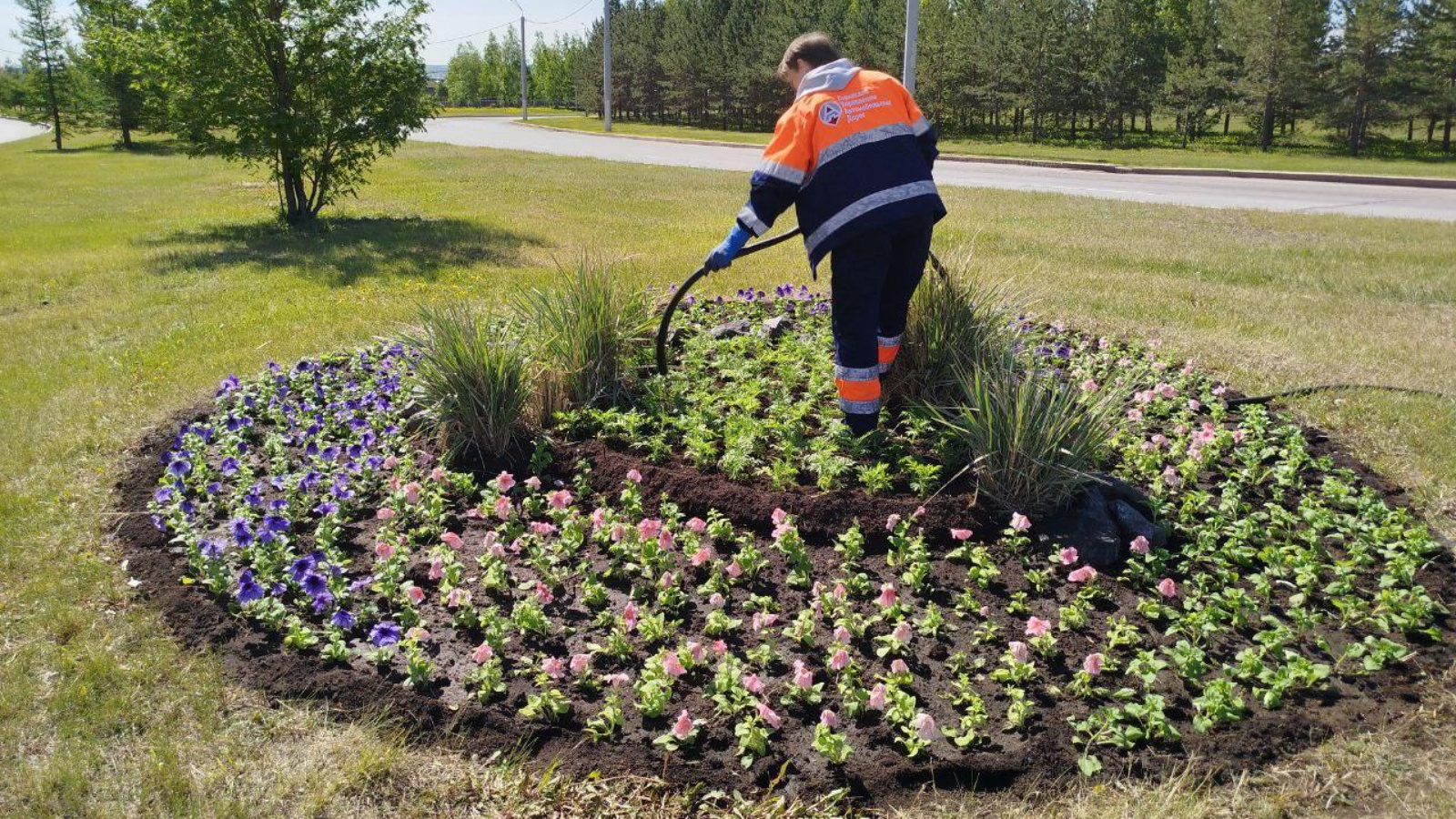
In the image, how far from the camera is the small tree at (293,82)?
11273 millimetres

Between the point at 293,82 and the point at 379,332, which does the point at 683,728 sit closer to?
the point at 379,332

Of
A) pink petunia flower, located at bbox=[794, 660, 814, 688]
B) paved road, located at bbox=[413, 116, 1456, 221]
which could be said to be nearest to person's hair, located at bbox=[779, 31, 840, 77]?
pink petunia flower, located at bbox=[794, 660, 814, 688]

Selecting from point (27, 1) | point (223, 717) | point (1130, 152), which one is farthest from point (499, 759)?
point (27, 1)

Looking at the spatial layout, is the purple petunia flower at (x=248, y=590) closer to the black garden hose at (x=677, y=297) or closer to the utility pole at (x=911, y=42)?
the black garden hose at (x=677, y=297)

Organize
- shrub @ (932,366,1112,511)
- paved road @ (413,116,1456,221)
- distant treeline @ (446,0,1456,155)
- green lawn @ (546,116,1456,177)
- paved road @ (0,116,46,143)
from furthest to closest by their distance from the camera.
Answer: paved road @ (0,116,46,143) < distant treeline @ (446,0,1456,155) < green lawn @ (546,116,1456,177) < paved road @ (413,116,1456,221) < shrub @ (932,366,1112,511)

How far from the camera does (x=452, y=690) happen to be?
303cm

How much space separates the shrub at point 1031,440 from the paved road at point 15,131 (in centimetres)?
4667

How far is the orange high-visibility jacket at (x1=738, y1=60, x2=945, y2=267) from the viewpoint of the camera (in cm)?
412

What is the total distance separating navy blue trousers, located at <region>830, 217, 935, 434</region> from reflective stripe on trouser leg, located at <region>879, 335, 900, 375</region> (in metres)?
0.30

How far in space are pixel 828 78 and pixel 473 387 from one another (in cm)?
219

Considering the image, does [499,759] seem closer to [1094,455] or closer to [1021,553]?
[1021,553]

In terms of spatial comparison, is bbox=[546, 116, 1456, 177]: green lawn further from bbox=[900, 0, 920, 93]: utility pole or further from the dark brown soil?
the dark brown soil

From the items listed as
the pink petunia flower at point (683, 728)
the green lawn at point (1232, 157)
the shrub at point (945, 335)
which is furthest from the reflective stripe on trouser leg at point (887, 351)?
the green lawn at point (1232, 157)

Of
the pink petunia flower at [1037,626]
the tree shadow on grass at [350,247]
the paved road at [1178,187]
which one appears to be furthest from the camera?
the paved road at [1178,187]
